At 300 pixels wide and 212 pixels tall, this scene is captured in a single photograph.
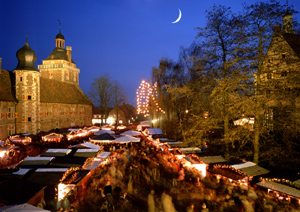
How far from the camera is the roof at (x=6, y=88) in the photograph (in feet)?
84.0

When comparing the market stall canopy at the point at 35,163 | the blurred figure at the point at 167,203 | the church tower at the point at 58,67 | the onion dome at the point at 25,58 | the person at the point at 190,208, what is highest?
the church tower at the point at 58,67

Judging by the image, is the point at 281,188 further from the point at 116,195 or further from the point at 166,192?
the point at 116,195

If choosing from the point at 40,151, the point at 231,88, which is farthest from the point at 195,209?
the point at 40,151

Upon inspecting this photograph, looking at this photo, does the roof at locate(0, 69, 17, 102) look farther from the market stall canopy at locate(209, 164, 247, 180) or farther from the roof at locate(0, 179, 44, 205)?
the market stall canopy at locate(209, 164, 247, 180)

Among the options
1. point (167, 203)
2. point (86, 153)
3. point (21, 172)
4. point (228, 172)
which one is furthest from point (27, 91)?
point (228, 172)

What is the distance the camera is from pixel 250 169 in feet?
32.6

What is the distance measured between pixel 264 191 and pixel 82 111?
39.6m

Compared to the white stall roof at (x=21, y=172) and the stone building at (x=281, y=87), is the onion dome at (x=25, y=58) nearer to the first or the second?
the white stall roof at (x=21, y=172)

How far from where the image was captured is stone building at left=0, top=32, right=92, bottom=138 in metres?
26.4

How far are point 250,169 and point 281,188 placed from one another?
2.12m

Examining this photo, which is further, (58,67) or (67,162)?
(58,67)

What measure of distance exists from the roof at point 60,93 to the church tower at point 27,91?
9.89ft

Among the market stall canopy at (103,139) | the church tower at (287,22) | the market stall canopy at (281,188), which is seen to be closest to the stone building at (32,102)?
the market stall canopy at (103,139)

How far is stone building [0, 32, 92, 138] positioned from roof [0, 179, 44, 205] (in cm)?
2054
